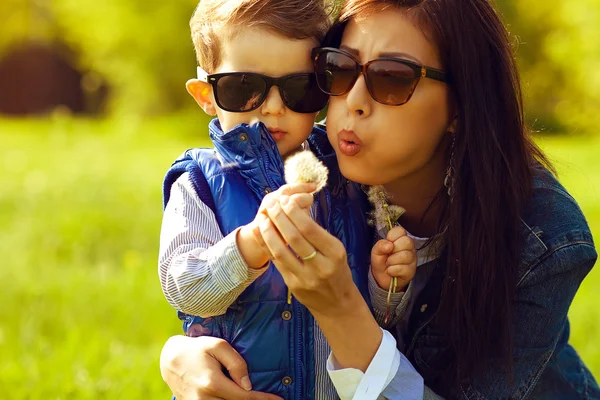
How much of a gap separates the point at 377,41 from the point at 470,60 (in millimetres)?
282

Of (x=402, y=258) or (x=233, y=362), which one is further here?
(x=402, y=258)

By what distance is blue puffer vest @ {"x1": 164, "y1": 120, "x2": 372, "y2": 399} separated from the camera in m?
2.38

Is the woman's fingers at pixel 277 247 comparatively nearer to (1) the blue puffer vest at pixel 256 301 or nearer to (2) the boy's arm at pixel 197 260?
(2) the boy's arm at pixel 197 260

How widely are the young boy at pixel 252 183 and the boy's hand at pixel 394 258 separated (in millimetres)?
76

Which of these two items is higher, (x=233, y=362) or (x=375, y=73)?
(x=375, y=73)

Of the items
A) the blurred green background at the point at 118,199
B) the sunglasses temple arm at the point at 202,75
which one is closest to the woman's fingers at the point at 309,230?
the sunglasses temple arm at the point at 202,75

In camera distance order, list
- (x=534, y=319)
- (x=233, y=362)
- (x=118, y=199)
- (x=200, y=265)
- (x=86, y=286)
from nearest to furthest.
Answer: (x=200, y=265), (x=233, y=362), (x=534, y=319), (x=86, y=286), (x=118, y=199)

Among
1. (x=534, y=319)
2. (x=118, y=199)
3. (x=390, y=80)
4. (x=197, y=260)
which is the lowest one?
(x=118, y=199)

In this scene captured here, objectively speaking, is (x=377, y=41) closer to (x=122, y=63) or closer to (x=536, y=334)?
(x=536, y=334)

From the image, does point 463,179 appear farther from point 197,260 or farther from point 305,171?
point 197,260

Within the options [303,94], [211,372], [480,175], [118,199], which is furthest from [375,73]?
[118,199]

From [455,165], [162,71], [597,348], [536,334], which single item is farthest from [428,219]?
[162,71]

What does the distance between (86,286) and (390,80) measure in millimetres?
3617

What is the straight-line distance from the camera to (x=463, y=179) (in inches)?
102
